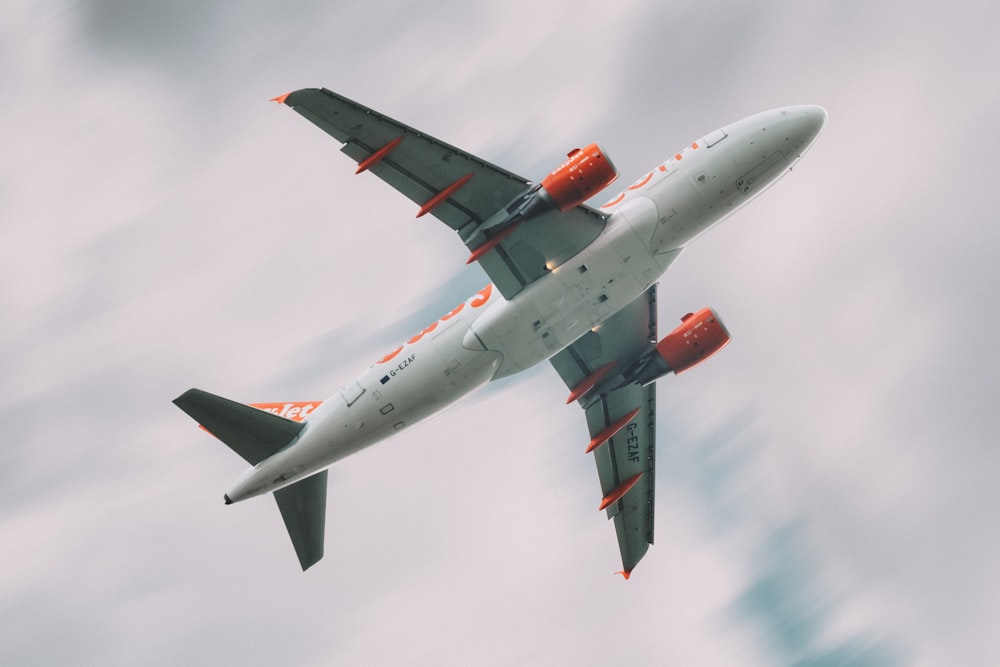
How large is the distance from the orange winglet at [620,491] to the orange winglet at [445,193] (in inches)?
870

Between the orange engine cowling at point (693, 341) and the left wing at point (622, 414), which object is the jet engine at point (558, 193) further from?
the orange engine cowling at point (693, 341)

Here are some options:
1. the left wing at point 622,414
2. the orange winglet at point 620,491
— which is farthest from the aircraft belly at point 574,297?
the orange winglet at point 620,491

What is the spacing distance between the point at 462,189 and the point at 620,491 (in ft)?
A: 74.2

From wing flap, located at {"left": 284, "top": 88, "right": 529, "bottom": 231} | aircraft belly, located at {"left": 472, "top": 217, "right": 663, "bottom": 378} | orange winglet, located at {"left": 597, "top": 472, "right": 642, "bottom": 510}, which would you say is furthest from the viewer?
orange winglet, located at {"left": 597, "top": 472, "right": 642, "bottom": 510}

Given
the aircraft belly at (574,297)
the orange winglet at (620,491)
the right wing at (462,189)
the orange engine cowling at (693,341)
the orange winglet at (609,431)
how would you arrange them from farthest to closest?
the orange winglet at (620,491) < the orange winglet at (609,431) < the orange engine cowling at (693,341) < the aircraft belly at (574,297) < the right wing at (462,189)

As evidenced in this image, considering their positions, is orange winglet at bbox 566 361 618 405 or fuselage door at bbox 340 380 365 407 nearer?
fuselage door at bbox 340 380 365 407

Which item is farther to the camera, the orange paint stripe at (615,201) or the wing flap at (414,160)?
the orange paint stripe at (615,201)

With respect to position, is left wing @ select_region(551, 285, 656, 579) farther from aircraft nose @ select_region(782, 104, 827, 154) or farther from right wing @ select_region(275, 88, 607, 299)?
aircraft nose @ select_region(782, 104, 827, 154)

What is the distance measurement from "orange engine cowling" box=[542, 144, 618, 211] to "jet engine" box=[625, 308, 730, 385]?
12.0m

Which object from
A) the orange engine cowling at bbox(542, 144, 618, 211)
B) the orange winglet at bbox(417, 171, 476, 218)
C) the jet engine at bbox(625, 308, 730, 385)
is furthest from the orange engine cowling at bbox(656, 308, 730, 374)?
the orange winglet at bbox(417, 171, 476, 218)

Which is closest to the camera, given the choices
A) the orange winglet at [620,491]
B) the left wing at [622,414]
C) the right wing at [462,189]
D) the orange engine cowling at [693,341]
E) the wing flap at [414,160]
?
the wing flap at [414,160]

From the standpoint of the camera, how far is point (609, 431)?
6100 centimetres

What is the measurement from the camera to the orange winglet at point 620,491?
62.3 meters

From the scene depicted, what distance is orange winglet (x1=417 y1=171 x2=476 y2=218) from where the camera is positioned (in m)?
49.8
